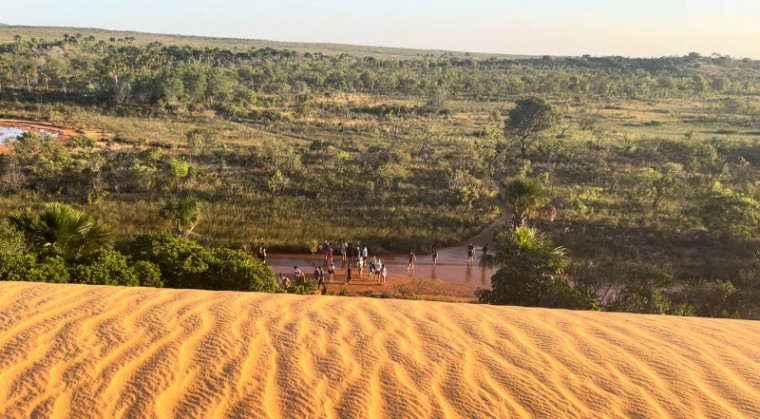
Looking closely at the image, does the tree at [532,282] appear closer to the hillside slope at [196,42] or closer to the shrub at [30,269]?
the shrub at [30,269]

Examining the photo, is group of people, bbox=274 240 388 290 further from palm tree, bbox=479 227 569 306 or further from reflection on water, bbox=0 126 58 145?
reflection on water, bbox=0 126 58 145

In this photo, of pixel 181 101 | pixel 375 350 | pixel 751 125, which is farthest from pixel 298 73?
pixel 375 350

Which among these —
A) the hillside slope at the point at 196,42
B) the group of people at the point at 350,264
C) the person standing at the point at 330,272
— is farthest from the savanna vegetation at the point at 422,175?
the hillside slope at the point at 196,42

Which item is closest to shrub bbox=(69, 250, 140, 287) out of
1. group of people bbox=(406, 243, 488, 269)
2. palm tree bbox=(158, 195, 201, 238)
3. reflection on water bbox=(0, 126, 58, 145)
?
palm tree bbox=(158, 195, 201, 238)

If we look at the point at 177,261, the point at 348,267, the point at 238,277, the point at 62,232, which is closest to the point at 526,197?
the point at 348,267

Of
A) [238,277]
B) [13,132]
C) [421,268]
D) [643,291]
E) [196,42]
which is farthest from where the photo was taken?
[196,42]

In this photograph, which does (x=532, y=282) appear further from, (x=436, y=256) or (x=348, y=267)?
(x=436, y=256)
